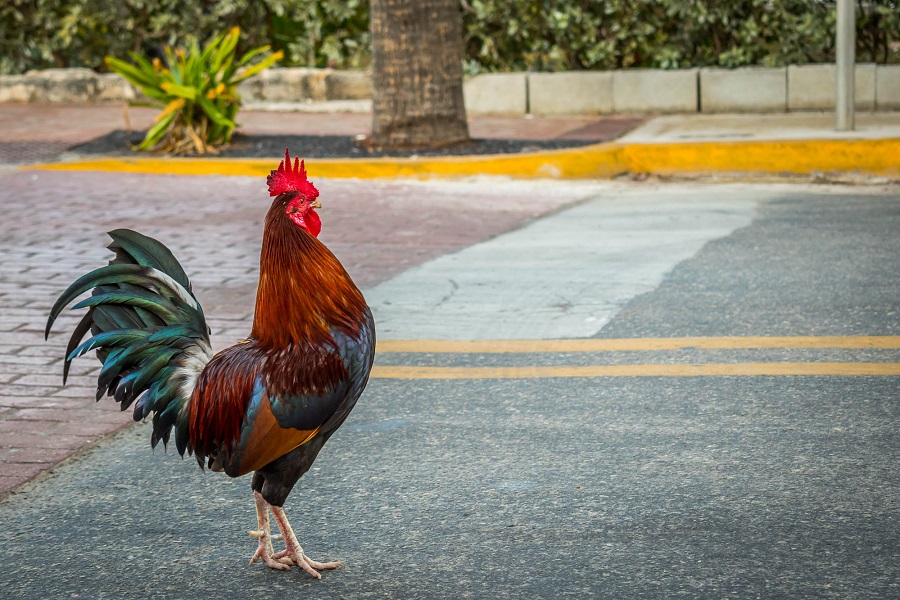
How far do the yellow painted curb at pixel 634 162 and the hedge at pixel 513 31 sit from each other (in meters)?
3.76

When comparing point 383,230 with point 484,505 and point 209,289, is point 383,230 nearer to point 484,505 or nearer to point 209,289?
point 209,289

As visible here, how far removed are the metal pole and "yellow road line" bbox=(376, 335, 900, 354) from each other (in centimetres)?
621

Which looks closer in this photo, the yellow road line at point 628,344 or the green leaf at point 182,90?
the yellow road line at point 628,344

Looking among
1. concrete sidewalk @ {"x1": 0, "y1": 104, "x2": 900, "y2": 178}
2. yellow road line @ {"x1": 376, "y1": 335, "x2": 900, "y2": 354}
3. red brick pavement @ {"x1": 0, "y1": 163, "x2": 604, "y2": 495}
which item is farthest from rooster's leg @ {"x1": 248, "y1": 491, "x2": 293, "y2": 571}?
concrete sidewalk @ {"x1": 0, "y1": 104, "x2": 900, "y2": 178}

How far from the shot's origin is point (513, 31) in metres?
15.3

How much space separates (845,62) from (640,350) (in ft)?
21.8

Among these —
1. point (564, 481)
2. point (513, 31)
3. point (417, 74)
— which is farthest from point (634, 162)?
point (564, 481)

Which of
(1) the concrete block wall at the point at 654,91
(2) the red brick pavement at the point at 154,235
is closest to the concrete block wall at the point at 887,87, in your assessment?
(1) the concrete block wall at the point at 654,91

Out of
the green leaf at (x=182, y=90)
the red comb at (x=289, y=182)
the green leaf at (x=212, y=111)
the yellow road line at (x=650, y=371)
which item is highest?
the green leaf at (x=182, y=90)

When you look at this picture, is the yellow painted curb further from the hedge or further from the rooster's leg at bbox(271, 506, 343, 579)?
the rooster's leg at bbox(271, 506, 343, 579)

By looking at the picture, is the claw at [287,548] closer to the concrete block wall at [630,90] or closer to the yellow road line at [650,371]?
the yellow road line at [650,371]

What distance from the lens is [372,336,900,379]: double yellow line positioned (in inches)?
215

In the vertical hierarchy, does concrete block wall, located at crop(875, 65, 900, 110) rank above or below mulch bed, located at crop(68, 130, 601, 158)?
above

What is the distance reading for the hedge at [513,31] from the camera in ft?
47.6
